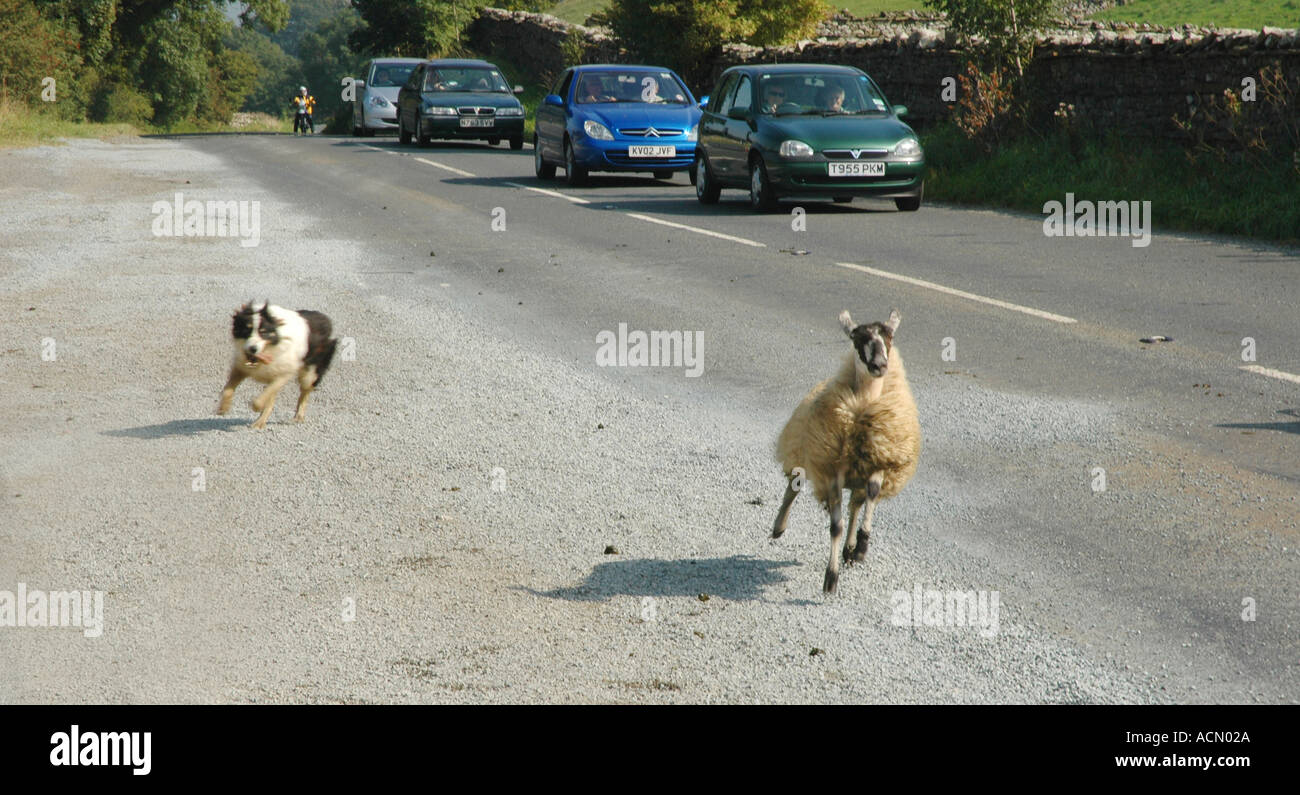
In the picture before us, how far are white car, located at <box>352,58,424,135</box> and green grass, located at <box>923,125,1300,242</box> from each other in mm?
20038

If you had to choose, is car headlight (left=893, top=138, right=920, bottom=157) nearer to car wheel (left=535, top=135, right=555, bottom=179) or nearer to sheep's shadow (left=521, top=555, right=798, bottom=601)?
car wheel (left=535, top=135, right=555, bottom=179)

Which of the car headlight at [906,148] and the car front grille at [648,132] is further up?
the car front grille at [648,132]

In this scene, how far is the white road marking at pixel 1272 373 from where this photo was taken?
7.77 m

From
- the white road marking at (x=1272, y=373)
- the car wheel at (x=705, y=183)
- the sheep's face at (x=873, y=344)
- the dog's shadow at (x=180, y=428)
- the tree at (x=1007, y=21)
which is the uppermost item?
the tree at (x=1007, y=21)

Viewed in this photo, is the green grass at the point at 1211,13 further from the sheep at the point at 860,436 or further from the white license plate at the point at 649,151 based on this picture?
the sheep at the point at 860,436

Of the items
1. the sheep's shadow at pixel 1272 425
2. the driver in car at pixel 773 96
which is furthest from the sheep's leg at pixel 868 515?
the driver in car at pixel 773 96

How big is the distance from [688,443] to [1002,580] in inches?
89.4

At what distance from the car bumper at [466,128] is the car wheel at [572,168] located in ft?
31.6

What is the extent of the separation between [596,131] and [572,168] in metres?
0.78

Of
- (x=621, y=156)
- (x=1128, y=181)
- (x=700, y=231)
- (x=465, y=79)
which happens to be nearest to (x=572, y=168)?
(x=621, y=156)

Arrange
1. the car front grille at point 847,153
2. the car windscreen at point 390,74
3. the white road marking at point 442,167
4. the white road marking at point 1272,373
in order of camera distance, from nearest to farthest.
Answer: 1. the white road marking at point 1272,373
2. the car front grille at point 847,153
3. the white road marking at point 442,167
4. the car windscreen at point 390,74

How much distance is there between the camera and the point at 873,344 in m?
4.64

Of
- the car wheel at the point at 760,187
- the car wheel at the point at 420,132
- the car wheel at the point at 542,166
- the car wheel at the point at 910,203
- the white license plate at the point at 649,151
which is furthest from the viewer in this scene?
the car wheel at the point at 420,132

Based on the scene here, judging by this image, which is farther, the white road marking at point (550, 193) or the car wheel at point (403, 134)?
the car wheel at point (403, 134)
